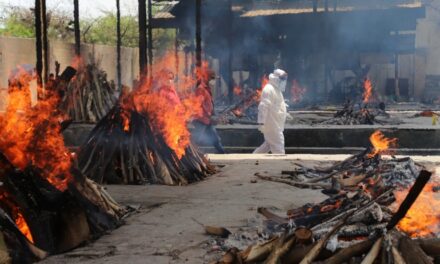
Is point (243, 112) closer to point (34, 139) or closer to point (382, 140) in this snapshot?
point (382, 140)

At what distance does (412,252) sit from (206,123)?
8221 millimetres

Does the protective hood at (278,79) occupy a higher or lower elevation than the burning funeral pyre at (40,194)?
higher

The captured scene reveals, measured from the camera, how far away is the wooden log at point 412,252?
3268mm

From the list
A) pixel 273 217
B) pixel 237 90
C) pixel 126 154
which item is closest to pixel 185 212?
pixel 273 217

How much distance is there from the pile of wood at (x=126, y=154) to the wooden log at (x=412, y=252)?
16.2 ft

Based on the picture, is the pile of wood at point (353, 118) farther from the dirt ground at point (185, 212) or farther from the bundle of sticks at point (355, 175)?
the bundle of sticks at point (355, 175)

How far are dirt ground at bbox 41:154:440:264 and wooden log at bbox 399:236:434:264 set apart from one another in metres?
1.51

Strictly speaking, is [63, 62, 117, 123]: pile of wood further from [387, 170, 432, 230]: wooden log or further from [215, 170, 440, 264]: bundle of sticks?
[387, 170, 432, 230]: wooden log

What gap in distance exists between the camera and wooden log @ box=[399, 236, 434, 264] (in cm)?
327

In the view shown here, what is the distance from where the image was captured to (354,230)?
4.41 m

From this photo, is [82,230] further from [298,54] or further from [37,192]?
[298,54]

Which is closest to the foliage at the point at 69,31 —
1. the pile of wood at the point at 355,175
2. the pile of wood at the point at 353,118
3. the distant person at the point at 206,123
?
the pile of wood at the point at 353,118

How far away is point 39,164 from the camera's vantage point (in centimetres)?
513

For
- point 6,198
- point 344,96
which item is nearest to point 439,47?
point 344,96
